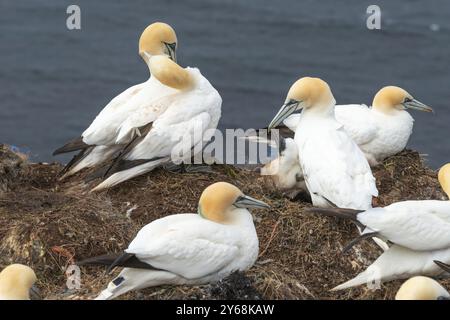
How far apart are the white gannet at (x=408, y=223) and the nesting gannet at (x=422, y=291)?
0.85 m

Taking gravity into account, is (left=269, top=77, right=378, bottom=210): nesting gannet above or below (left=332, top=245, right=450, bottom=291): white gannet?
above

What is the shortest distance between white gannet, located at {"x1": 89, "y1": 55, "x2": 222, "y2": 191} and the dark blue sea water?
8.62 meters

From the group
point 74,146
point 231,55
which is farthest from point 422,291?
point 231,55

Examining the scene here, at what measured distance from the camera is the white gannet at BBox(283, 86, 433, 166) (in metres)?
11.1

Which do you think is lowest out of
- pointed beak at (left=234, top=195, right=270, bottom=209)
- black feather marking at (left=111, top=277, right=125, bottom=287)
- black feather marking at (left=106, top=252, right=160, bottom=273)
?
black feather marking at (left=111, top=277, right=125, bottom=287)

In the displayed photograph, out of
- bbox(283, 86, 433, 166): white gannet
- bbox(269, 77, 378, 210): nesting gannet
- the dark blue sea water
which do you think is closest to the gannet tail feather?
bbox(269, 77, 378, 210): nesting gannet

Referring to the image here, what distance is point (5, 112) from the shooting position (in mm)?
20156

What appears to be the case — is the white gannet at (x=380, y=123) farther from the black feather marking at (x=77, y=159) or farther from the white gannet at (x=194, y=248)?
the white gannet at (x=194, y=248)

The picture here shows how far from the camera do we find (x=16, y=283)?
807 cm

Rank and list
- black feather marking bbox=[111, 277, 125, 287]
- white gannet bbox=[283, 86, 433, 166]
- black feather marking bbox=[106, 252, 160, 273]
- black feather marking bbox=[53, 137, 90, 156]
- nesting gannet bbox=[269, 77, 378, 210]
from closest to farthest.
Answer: black feather marking bbox=[106, 252, 160, 273], black feather marking bbox=[111, 277, 125, 287], nesting gannet bbox=[269, 77, 378, 210], black feather marking bbox=[53, 137, 90, 156], white gannet bbox=[283, 86, 433, 166]

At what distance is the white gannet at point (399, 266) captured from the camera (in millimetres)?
8867

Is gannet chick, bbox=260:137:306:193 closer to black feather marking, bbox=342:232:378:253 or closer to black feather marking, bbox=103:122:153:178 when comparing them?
black feather marking, bbox=103:122:153:178

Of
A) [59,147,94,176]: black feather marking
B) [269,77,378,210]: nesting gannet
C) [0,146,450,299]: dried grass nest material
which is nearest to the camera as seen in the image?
[0,146,450,299]: dried grass nest material

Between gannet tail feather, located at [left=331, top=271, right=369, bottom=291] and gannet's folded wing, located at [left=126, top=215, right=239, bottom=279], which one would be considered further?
gannet tail feather, located at [left=331, top=271, right=369, bottom=291]
